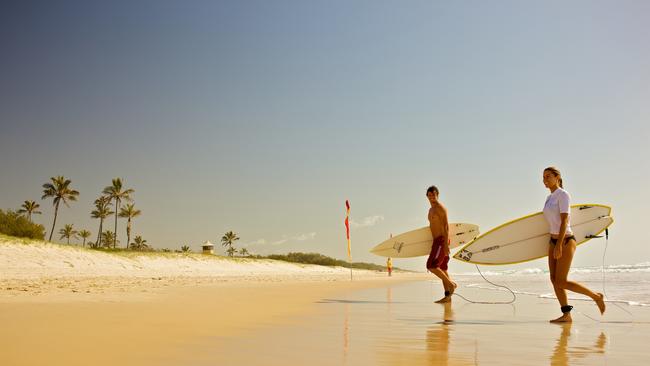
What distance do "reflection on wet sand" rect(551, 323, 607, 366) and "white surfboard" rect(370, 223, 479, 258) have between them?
22.0 feet

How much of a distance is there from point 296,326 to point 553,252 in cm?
324

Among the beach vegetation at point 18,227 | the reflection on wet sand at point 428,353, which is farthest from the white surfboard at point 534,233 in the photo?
the beach vegetation at point 18,227

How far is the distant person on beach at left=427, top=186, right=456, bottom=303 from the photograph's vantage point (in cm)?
809

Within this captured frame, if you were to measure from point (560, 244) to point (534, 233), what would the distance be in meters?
2.05

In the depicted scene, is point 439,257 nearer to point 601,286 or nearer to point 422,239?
point 422,239

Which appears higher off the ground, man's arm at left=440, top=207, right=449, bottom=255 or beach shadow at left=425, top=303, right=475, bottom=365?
man's arm at left=440, top=207, right=449, bottom=255

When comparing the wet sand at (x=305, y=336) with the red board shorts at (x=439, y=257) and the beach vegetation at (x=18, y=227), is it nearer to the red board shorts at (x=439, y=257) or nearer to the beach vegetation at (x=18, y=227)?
the red board shorts at (x=439, y=257)

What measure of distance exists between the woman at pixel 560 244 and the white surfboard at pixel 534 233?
1.64 metres

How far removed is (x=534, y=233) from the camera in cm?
732

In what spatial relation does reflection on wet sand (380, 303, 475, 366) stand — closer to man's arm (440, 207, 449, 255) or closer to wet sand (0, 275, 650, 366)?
wet sand (0, 275, 650, 366)

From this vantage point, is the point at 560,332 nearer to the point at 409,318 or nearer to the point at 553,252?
the point at 553,252

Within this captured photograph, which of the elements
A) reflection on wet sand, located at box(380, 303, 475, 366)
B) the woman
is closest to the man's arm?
the woman

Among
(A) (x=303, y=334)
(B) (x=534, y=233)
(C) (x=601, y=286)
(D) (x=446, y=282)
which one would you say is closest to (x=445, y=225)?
(D) (x=446, y=282)

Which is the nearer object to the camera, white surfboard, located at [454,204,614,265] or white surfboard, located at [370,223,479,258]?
white surfboard, located at [454,204,614,265]
